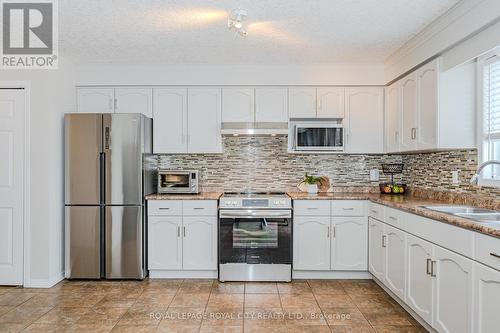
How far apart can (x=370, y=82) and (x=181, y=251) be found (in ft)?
9.43

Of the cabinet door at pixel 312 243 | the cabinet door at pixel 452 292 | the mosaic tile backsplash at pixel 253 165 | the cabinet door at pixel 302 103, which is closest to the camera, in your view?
the cabinet door at pixel 452 292

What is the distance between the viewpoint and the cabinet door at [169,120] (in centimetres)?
394

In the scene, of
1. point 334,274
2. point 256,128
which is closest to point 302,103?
point 256,128

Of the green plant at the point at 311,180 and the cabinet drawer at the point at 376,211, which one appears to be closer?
the cabinet drawer at the point at 376,211

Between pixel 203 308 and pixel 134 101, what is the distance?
243 centimetres

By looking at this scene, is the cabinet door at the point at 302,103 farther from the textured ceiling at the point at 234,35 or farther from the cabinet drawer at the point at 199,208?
the cabinet drawer at the point at 199,208

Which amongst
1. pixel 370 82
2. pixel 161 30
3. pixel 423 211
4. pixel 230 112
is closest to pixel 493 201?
pixel 423 211

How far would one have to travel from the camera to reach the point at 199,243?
3.64 m

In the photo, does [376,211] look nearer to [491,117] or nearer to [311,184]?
[311,184]

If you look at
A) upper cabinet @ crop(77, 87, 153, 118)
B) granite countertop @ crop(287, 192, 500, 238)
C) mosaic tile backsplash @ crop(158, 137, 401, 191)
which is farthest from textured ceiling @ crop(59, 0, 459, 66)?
granite countertop @ crop(287, 192, 500, 238)

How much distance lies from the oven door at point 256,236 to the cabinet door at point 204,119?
0.89m

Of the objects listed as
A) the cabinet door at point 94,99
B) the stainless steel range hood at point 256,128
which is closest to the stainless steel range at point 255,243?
the stainless steel range hood at point 256,128

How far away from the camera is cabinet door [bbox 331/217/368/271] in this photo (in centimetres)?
361

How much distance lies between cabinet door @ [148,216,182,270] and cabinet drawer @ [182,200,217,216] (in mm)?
121
